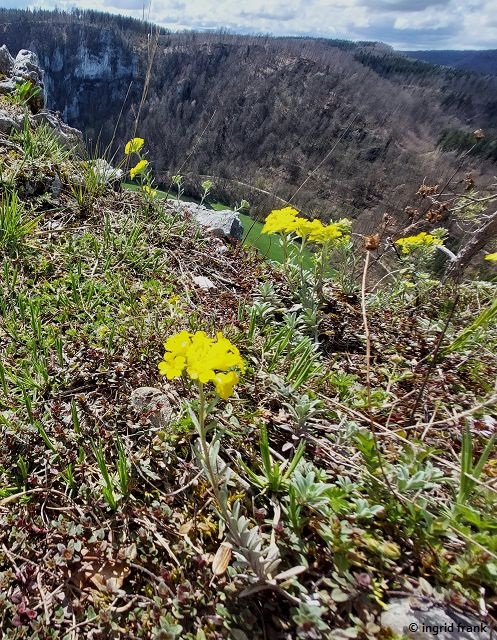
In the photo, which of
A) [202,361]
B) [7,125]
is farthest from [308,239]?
[7,125]

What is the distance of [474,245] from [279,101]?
9384 centimetres

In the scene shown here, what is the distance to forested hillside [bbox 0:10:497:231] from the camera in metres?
57.7

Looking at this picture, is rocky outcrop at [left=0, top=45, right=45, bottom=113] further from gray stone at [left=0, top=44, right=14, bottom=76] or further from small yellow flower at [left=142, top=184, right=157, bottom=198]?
small yellow flower at [left=142, top=184, right=157, bottom=198]

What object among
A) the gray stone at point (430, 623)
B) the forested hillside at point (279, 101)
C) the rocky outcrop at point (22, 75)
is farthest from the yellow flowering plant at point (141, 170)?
the forested hillside at point (279, 101)

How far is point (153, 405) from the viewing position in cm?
184

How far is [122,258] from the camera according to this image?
2945 mm

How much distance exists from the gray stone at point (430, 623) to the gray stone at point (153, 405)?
1.06 m

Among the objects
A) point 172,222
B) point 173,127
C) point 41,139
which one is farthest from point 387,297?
point 173,127

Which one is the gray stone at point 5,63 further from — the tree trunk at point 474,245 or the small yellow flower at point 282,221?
the tree trunk at point 474,245

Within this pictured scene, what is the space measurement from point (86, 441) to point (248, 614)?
0.91m

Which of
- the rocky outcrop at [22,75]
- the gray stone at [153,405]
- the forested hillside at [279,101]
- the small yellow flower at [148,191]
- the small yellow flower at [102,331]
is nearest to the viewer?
the gray stone at [153,405]

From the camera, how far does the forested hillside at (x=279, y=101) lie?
5769 cm

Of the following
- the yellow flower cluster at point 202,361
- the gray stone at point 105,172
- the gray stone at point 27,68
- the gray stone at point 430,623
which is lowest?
the gray stone at point 430,623

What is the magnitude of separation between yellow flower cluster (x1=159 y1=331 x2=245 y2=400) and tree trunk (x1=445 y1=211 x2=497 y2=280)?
294cm
